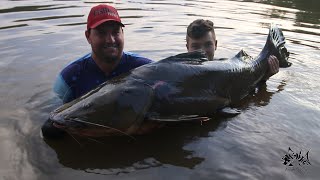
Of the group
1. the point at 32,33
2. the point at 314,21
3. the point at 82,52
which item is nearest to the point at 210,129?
the point at 82,52

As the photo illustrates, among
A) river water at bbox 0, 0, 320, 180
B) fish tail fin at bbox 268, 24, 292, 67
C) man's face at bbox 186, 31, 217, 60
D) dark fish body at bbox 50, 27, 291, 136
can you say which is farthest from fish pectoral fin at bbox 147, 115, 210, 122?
fish tail fin at bbox 268, 24, 292, 67

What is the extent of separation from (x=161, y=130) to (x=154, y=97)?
560 millimetres

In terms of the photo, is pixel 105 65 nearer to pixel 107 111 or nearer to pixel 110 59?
pixel 110 59

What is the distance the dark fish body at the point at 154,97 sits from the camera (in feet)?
10.1

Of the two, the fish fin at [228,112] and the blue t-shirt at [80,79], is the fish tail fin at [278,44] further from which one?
the blue t-shirt at [80,79]

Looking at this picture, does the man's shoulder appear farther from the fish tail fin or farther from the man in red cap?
the fish tail fin

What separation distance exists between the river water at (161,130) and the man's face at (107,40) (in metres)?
0.92

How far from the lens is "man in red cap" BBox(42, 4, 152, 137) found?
3.99 m

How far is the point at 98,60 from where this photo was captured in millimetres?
4148

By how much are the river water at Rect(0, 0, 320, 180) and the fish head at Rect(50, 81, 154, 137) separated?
31cm

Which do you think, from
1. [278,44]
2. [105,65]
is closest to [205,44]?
[278,44]

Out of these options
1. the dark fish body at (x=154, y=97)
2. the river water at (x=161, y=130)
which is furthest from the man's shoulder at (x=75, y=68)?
the dark fish body at (x=154, y=97)

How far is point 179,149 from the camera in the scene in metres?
3.47

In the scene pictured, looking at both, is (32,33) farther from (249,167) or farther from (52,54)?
(249,167)
